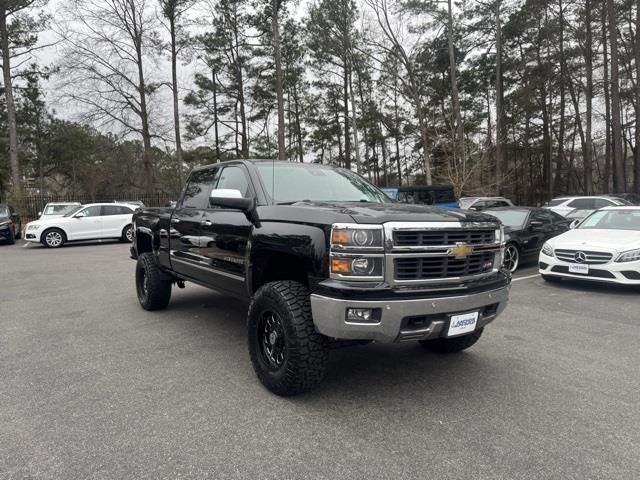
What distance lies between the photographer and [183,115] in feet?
97.7

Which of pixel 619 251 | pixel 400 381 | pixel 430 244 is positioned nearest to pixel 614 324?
pixel 619 251

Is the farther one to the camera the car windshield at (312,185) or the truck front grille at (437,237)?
the car windshield at (312,185)

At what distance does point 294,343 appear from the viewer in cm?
315

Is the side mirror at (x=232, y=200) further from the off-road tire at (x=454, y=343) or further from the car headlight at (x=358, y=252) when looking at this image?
the off-road tire at (x=454, y=343)

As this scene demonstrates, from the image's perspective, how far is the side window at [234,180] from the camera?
4242 millimetres

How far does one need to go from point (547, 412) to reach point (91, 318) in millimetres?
5384

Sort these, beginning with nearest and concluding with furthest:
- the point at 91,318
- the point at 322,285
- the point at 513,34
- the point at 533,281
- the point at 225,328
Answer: the point at 322,285 < the point at 225,328 < the point at 91,318 < the point at 533,281 < the point at 513,34

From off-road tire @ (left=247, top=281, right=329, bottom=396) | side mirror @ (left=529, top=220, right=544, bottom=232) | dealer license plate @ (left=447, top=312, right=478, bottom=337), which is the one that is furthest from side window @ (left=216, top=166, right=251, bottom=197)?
side mirror @ (left=529, top=220, right=544, bottom=232)

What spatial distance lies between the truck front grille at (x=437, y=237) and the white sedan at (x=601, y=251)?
474 cm

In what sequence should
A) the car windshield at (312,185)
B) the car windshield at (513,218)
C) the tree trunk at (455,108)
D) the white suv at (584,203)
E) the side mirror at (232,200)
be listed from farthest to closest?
the tree trunk at (455,108) → the white suv at (584,203) → the car windshield at (513,218) → the car windshield at (312,185) → the side mirror at (232,200)

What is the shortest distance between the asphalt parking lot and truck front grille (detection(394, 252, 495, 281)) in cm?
95

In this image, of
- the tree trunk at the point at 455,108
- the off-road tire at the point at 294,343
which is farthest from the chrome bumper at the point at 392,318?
the tree trunk at the point at 455,108

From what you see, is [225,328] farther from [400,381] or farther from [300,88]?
[300,88]

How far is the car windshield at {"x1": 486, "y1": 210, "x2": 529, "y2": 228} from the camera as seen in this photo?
31.6 ft
